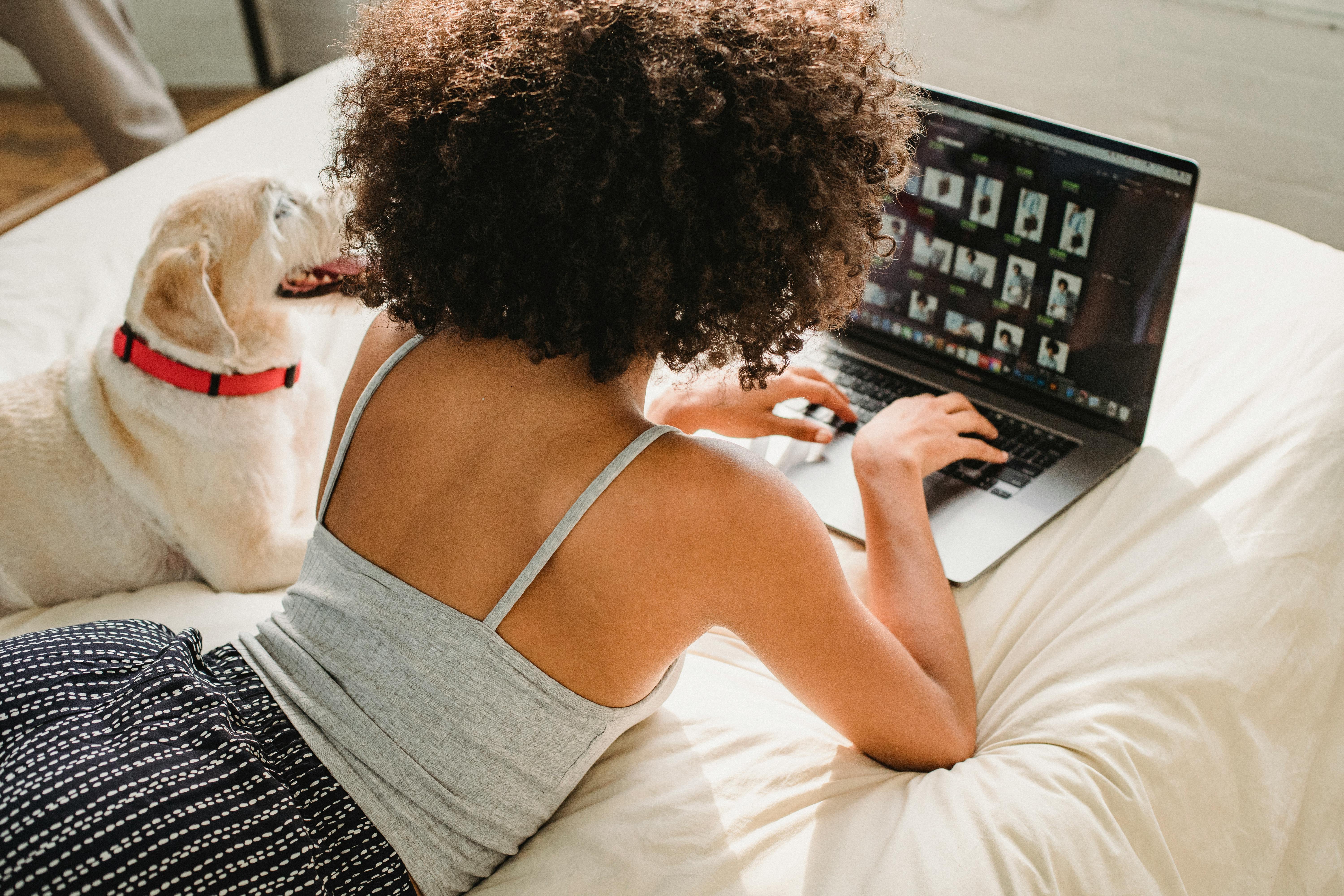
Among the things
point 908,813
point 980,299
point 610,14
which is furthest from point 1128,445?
point 610,14

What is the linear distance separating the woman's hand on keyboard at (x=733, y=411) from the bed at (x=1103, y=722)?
17 centimetres

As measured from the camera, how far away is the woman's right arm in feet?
2.65

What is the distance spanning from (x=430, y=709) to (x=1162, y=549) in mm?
756

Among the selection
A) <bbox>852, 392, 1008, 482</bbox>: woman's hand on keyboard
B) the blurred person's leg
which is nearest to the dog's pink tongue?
<bbox>852, 392, 1008, 482</bbox>: woman's hand on keyboard

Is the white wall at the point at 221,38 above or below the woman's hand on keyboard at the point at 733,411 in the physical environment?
above

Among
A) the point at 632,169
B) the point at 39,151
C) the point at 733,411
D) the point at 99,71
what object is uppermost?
the point at 632,169

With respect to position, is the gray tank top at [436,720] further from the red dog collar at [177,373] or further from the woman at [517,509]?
the red dog collar at [177,373]

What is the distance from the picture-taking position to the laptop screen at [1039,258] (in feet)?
3.71

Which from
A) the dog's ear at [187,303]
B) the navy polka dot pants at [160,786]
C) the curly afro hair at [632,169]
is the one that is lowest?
the navy polka dot pants at [160,786]

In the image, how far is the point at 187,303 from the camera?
3.87 ft

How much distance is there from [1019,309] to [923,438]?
277mm

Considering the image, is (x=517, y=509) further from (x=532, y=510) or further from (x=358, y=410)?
(x=358, y=410)

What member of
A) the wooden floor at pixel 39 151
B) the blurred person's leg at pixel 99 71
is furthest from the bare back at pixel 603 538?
the wooden floor at pixel 39 151

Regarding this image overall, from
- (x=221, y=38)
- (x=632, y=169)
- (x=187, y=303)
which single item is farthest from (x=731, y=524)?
(x=221, y=38)
